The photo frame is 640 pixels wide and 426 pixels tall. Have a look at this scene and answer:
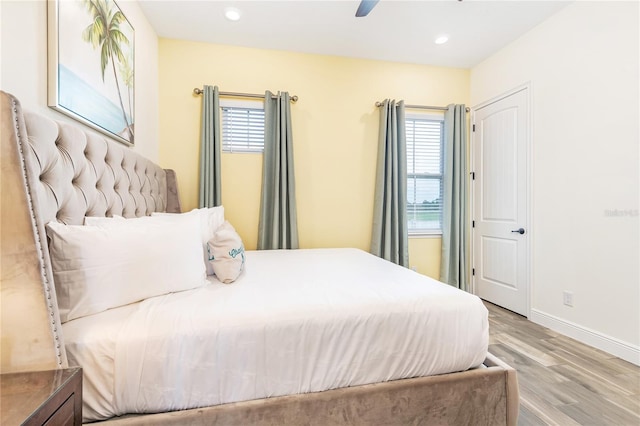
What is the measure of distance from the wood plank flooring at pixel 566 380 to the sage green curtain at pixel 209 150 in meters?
2.76

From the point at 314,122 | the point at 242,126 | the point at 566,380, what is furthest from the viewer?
the point at 314,122

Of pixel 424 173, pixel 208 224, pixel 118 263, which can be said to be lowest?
pixel 118 263

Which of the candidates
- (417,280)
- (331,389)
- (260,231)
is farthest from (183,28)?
(331,389)

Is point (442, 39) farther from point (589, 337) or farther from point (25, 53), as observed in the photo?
point (25, 53)

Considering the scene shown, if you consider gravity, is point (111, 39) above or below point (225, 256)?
above

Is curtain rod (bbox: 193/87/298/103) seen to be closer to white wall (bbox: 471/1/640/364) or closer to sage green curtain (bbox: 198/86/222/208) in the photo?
sage green curtain (bbox: 198/86/222/208)

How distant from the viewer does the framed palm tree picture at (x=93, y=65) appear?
1.33m

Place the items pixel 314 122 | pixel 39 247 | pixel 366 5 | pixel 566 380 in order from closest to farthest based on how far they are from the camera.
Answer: pixel 39 247 < pixel 566 380 < pixel 366 5 < pixel 314 122

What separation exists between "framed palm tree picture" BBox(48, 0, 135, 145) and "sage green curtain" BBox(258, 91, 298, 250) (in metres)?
1.18

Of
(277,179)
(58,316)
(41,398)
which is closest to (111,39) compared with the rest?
(277,179)

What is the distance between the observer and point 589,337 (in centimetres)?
226

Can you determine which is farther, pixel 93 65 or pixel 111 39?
pixel 111 39

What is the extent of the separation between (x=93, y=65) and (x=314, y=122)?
1.95 meters

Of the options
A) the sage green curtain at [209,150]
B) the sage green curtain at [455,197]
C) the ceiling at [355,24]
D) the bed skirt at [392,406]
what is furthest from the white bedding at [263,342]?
the ceiling at [355,24]
